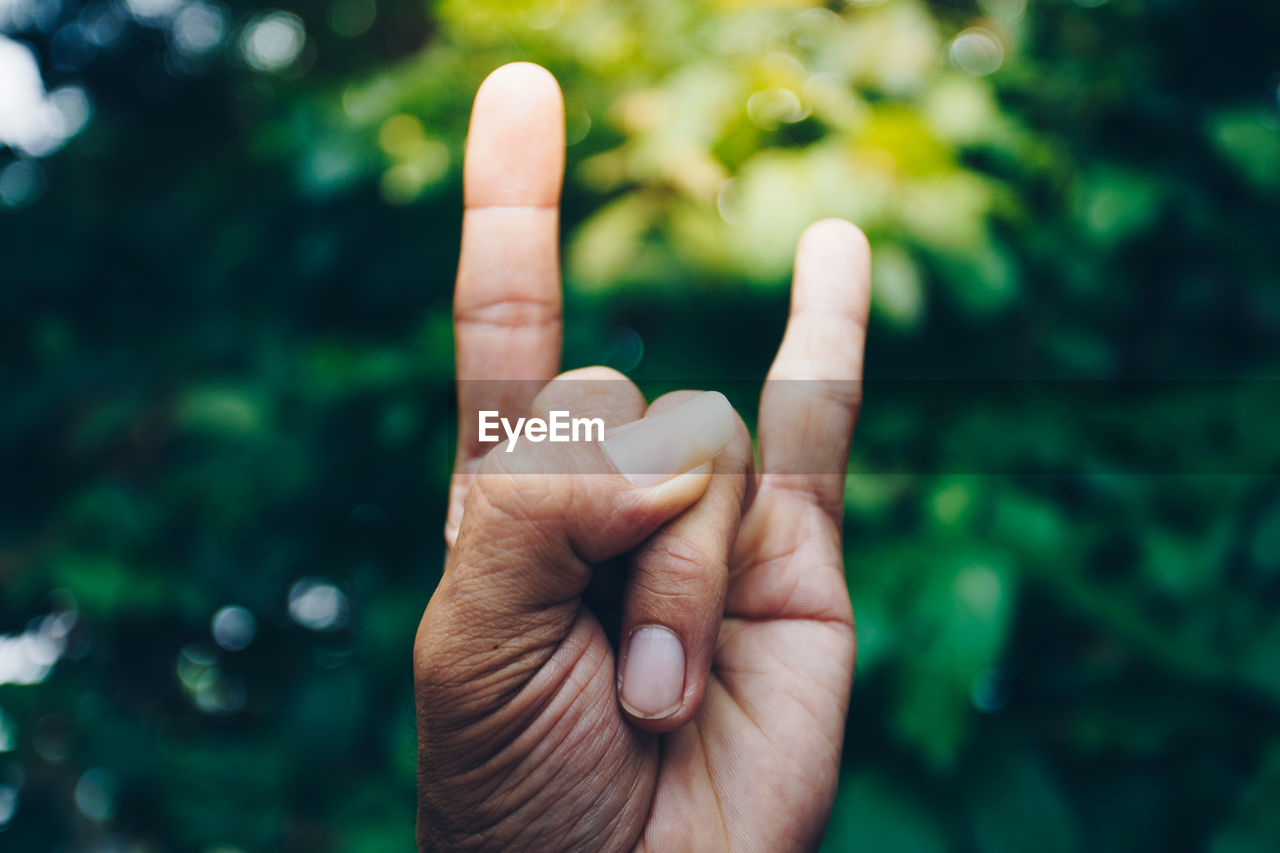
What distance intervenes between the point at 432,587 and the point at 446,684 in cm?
74

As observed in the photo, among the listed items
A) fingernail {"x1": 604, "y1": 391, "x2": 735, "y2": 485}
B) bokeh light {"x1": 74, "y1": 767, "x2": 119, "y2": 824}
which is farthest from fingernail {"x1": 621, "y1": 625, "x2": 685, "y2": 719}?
bokeh light {"x1": 74, "y1": 767, "x2": 119, "y2": 824}

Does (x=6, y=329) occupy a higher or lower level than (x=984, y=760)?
higher

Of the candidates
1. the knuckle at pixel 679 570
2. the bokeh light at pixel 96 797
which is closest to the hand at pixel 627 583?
the knuckle at pixel 679 570

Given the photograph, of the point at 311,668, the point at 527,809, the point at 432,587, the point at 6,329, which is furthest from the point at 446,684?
the point at 6,329

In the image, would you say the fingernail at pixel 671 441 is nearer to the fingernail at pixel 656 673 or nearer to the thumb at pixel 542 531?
the thumb at pixel 542 531

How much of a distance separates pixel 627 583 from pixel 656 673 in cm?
9

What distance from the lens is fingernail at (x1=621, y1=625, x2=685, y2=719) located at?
69 cm

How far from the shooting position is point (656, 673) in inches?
27.4

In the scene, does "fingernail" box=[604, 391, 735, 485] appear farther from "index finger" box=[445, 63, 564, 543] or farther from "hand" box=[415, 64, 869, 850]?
"index finger" box=[445, 63, 564, 543]

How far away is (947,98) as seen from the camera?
4.17ft

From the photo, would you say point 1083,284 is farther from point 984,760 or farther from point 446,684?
point 446,684

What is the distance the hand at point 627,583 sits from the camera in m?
0.69

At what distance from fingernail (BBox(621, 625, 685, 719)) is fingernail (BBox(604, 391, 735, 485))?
0.52 feet

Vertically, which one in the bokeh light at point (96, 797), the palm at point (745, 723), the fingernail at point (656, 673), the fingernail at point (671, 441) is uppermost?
the fingernail at point (671, 441)
